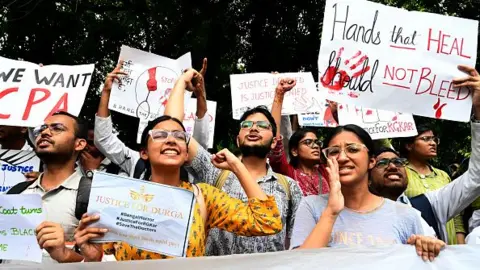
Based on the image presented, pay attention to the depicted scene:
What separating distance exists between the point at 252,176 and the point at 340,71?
2.93 feet

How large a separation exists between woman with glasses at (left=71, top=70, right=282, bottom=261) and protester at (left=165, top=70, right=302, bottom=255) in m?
0.48

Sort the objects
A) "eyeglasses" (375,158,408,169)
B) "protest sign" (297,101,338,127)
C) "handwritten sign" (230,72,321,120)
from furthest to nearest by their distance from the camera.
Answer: "protest sign" (297,101,338,127), "handwritten sign" (230,72,321,120), "eyeglasses" (375,158,408,169)

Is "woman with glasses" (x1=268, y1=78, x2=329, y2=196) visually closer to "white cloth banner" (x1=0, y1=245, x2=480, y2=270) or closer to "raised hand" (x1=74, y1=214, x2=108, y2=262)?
"white cloth banner" (x1=0, y1=245, x2=480, y2=270)

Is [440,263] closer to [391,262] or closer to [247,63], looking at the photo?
[391,262]

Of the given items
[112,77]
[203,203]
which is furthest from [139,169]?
[203,203]

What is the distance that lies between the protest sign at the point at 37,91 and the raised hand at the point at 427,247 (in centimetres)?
244

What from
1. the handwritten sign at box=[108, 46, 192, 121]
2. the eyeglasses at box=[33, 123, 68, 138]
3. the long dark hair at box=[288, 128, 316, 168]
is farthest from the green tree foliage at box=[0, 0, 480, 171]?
the eyeglasses at box=[33, 123, 68, 138]

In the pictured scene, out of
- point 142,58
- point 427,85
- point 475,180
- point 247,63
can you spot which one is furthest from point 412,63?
point 247,63

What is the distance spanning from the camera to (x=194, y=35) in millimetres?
9875

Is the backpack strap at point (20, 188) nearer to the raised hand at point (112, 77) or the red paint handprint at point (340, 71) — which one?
the raised hand at point (112, 77)

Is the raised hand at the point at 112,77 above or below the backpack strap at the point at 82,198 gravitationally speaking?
above

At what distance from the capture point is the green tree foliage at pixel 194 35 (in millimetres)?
9078

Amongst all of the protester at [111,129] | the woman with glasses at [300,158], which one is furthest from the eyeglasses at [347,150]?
the protester at [111,129]

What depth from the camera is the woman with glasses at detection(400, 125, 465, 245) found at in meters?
4.49
